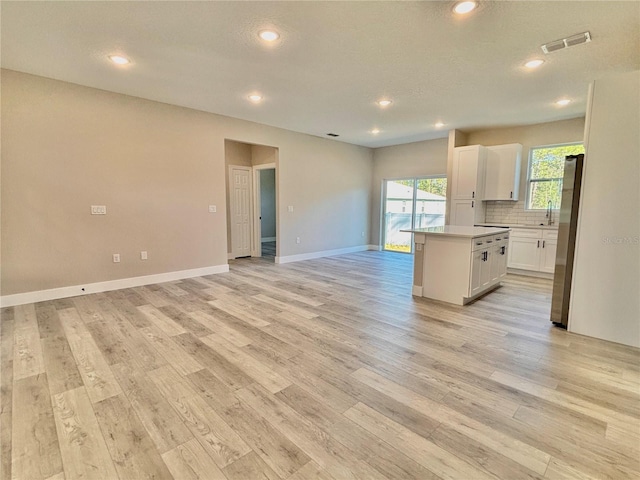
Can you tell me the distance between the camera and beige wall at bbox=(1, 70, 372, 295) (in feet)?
12.1

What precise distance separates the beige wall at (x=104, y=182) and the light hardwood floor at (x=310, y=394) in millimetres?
781

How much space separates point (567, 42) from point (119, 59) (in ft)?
14.6

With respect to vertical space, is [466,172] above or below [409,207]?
above

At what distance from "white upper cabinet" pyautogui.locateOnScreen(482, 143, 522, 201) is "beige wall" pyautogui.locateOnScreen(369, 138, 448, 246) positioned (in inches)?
48.8

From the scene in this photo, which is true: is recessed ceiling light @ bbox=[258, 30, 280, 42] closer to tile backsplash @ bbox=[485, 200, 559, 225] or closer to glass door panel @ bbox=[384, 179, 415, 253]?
tile backsplash @ bbox=[485, 200, 559, 225]

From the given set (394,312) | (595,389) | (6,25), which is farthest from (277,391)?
(6,25)

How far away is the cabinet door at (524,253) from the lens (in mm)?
5477

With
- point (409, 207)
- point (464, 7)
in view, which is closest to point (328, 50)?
point (464, 7)

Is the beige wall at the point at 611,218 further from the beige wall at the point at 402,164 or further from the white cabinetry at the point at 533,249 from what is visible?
the beige wall at the point at 402,164

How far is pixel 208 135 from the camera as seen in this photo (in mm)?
5234

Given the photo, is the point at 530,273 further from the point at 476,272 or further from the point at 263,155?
the point at 263,155

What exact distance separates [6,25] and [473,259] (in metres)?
5.24

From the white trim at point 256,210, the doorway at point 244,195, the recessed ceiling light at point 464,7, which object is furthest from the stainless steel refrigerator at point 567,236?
the white trim at point 256,210

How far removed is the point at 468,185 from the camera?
6098 mm
